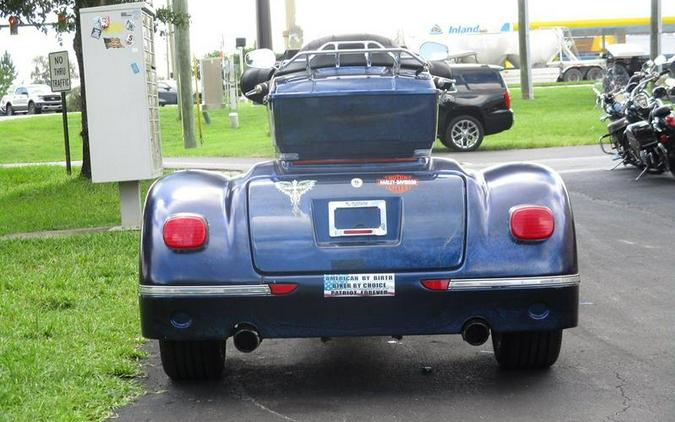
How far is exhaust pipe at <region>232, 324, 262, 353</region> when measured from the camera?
536cm

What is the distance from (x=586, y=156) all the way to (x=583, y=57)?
46467 millimetres

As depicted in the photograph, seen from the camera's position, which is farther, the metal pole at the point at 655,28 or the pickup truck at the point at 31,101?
the pickup truck at the point at 31,101

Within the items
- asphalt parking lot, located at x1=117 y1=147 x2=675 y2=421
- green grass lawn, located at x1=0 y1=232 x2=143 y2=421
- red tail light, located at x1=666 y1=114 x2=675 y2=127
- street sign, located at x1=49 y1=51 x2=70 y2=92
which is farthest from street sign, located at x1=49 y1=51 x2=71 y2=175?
asphalt parking lot, located at x1=117 y1=147 x2=675 y2=421

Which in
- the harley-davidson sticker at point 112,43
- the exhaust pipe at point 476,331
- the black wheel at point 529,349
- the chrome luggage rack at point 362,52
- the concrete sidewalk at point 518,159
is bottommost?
the concrete sidewalk at point 518,159

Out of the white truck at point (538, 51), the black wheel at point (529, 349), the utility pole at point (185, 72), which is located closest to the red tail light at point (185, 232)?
the black wheel at point (529, 349)

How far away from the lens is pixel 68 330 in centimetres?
712

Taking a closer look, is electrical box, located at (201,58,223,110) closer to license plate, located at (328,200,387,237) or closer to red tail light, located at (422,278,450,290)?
license plate, located at (328,200,387,237)

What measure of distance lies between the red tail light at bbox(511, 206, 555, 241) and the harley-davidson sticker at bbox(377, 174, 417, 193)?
0.49 m

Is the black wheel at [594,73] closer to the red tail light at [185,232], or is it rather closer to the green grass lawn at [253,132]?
the green grass lawn at [253,132]

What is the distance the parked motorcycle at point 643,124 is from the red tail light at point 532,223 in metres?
9.49

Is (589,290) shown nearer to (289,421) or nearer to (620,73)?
(289,421)

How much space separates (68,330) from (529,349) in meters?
2.86

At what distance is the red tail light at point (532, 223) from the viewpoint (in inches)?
213

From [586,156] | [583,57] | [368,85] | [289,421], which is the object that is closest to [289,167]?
[368,85]
